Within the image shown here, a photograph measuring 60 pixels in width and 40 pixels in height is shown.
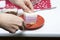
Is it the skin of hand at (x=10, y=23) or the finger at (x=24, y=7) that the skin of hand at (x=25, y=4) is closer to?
the finger at (x=24, y=7)

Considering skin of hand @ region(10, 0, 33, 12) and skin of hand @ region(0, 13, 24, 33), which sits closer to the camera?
skin of hand @ region(0, 13, 24, 33)

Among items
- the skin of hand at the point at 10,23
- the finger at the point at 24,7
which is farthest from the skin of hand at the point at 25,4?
the skin of hand at the point at 10,23

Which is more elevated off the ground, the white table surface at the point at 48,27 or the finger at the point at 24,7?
the finger at the point at 24,7

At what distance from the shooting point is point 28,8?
860 millimetres

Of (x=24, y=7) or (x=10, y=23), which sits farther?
(x=24, y=7)

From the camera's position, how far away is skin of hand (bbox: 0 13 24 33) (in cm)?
72

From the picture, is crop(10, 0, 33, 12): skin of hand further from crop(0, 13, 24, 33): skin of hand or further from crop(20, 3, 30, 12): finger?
crop(0, 13, 24, 33): skin of hand

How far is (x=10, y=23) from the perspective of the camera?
2.38ft

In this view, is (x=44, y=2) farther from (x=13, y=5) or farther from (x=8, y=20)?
(x=8, y=20)

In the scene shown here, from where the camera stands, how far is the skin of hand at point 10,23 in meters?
0.72

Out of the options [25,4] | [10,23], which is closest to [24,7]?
[25,4]

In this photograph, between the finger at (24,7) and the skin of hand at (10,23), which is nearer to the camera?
the skin of hand at (10,23)

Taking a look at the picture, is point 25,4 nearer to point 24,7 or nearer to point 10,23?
point 24,7

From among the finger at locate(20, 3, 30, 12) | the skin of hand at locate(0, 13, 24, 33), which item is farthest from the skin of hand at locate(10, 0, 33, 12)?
the skin of hand at locate(0, 13, 24, 33)
